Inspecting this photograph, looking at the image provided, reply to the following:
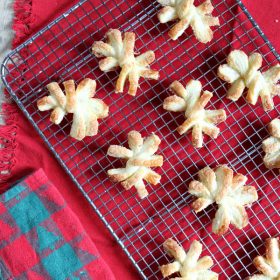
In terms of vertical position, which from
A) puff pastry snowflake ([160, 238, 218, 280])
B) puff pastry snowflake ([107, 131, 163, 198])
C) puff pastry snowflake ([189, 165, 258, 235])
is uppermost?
puff pastry snowflake ([107, 131, 163, 198])

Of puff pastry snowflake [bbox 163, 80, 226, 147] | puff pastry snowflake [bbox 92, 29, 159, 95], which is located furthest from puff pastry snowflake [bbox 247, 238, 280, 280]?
puff pastry snowflake [bbox 92, 29, 159, 95]

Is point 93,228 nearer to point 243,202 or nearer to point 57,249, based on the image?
point 57,249

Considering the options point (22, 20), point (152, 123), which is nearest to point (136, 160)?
point (152, 123)

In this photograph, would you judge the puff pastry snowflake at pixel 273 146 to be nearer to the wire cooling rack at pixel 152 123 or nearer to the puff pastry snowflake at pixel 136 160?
the wire cooling rack at pixel 152 123

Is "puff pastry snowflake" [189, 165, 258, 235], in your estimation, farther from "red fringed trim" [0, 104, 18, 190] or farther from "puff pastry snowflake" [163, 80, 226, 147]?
"red fringed trim" [0, 104, 18, 190]

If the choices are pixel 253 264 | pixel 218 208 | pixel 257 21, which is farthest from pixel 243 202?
pixel 257 21
